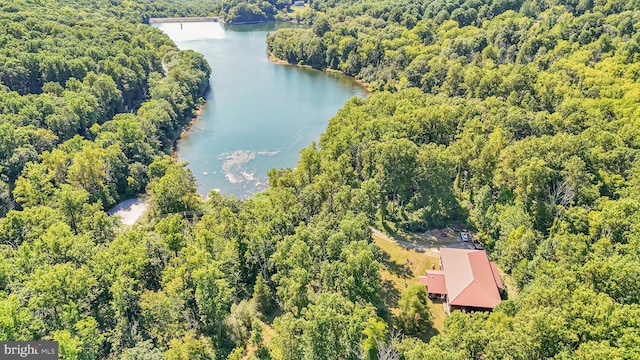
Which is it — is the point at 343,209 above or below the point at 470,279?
above

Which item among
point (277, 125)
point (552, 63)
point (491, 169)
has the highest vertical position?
point (552, 63)

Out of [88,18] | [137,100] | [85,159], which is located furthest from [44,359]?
[88,18]

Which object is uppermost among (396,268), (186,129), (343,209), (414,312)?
(343,209)

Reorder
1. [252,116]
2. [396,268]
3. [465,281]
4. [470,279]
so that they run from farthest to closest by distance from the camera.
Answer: [252,116] → [396,268] → [465,281] → [470,279]

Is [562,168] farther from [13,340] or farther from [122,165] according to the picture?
[122,165]

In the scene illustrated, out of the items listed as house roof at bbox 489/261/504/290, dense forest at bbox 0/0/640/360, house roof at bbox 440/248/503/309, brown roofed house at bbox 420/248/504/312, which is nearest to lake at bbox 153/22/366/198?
dense forest at bbox 0/0/640/360

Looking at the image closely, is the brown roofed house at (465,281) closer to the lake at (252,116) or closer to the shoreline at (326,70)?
the lake at (252,116)

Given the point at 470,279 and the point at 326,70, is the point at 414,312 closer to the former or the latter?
the point at 470,279

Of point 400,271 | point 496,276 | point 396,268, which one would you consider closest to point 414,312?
point 400,271
